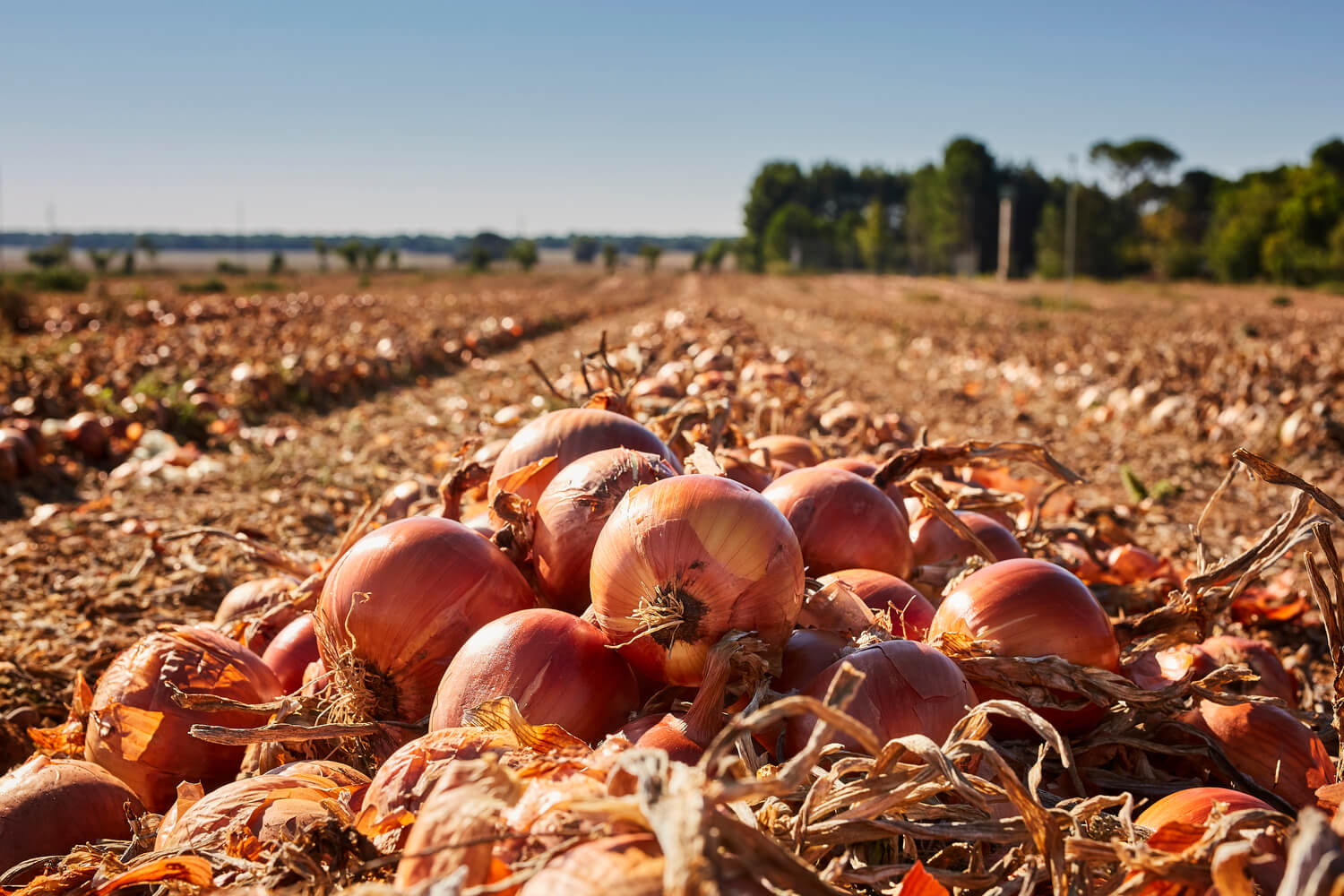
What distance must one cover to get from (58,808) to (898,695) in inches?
54.3

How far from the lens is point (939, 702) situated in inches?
51.5

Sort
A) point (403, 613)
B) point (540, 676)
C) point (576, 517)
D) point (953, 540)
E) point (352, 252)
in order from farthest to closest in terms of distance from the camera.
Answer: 1. point (352, 252)
2. point (953, 540)
3. point (576, 517)
4. point (403, 613)
5. point (540, 676)

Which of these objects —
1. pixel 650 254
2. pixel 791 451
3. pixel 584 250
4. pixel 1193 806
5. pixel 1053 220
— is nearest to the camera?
pixel 1193 806

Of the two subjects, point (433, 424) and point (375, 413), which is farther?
point (375, 413)

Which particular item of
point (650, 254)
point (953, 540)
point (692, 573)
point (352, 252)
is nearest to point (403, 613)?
point (692, 573)

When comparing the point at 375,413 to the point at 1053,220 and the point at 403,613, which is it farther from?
the point at 1053,220

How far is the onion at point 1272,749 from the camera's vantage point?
1538mm

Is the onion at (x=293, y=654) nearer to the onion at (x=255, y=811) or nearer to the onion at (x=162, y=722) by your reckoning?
the onion at (x=162, y=722)

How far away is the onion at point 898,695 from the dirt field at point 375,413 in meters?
2.12

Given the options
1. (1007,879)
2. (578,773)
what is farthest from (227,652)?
(1007,879)

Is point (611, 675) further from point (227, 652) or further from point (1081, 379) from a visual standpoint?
point (1081, 379)

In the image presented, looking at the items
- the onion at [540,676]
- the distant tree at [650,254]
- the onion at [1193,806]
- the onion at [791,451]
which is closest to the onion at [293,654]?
the onion at [540,676]

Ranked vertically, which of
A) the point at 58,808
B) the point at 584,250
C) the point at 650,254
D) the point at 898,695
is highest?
the point at 584,250

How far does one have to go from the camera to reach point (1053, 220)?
57.1 metres
